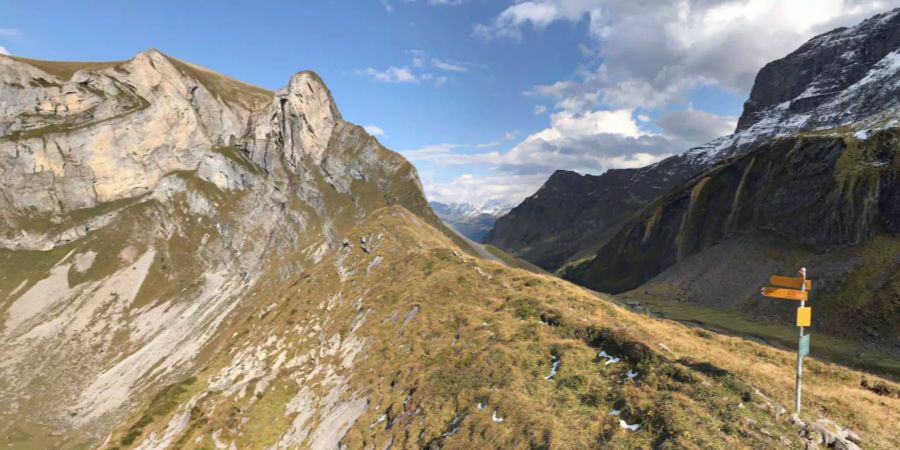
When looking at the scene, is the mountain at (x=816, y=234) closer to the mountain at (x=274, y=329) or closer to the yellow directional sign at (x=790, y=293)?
the mountain at (x=274, y=329)

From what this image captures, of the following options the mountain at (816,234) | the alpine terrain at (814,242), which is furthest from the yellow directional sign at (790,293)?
the mountain at (816,234)

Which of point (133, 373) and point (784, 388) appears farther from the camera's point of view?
point (133, 373)

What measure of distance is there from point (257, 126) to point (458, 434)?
196m

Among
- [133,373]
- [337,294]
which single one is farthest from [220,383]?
[133,373]

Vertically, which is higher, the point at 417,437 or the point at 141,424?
the point at 417,437

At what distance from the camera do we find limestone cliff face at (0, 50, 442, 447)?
341 feet

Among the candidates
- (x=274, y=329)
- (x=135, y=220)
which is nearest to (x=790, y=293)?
(x=274, y=329)

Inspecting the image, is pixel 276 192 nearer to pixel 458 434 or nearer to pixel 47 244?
pixel 47 244

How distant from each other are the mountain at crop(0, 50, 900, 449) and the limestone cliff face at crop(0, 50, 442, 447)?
0.65 m

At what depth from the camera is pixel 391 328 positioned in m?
36.8

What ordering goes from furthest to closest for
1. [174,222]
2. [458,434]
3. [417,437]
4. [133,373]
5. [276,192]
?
[276,192]
[174,222]
[133,373]
[417,437]
[458,434]

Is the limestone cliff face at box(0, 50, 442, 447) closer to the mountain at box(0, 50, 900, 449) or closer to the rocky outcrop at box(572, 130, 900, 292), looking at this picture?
the mountain at box(0, 50, 900, 449)

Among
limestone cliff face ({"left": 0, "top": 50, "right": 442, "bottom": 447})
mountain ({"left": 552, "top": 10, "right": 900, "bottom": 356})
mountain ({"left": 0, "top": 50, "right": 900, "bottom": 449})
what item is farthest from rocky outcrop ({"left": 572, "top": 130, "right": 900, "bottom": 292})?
limestone cliff face ({"left": 0, "top": 50, "right": 442, "bottom": 447})

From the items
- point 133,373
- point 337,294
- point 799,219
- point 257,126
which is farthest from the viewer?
point 257,126
